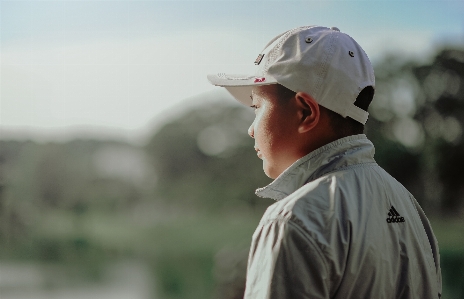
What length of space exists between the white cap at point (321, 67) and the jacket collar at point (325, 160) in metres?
0.04

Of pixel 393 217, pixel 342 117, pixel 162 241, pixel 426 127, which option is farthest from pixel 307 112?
pixel 162 241

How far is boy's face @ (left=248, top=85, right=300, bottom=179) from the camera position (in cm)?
72

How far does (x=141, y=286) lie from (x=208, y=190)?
8.70 ft

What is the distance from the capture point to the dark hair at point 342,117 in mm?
703

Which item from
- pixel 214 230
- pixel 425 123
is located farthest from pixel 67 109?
pixel 425 123

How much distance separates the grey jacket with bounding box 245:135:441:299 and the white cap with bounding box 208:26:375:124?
0.18 feet

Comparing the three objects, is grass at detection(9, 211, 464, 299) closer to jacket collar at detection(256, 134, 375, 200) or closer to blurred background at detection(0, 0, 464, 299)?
blurred background at detection(0, 0, 464, 299)

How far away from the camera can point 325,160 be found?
2.23ft

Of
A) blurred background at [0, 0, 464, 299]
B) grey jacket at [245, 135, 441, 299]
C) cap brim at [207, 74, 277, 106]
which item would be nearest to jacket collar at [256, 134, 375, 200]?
grey jacket at [245, 135, 441, 299]

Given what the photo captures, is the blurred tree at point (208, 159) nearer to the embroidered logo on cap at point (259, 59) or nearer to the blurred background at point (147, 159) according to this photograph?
the blurred background at point (147, 159)

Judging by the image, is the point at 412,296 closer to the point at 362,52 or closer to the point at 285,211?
the point at 285,211

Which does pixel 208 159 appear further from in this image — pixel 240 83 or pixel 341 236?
pixel 341 236

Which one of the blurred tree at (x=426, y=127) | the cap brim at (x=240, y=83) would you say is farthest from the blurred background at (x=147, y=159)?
the cap brim at (x=240, y=83)

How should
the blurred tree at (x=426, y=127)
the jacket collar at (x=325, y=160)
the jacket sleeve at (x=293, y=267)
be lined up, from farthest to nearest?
1. the blurred tree at (x=426, y=127)
2. the jacket collar at (x=325, y=160)
3. the jacket sleeve at (x=293, y=267)
